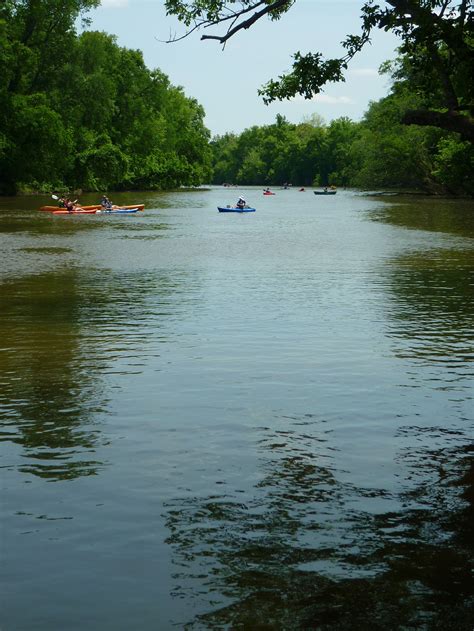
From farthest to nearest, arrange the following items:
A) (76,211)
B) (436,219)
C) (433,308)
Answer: (76,211), (436,219), (433,308)

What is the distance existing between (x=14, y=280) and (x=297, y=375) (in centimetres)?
1391

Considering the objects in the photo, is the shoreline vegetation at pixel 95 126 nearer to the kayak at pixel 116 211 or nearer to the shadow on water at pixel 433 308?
the kayak at pixel 116 211

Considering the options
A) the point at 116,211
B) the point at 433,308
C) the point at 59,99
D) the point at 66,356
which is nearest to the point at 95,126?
the point at 59,99

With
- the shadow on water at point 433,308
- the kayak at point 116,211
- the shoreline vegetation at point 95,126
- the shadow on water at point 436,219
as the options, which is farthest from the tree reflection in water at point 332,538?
the shoreline vegetation at point 95,126

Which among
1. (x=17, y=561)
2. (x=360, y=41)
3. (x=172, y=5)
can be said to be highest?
(x=172, y=5)

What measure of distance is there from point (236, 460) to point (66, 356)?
5.81m

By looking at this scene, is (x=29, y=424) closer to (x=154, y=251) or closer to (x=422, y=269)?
(x=422, y=269)

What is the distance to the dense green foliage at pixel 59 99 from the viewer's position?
275ft

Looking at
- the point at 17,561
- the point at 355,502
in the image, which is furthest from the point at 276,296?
the point at 17,561

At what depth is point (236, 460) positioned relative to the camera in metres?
9.19

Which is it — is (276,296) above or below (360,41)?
below

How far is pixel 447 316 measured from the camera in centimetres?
1869

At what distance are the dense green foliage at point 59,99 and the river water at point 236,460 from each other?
6588 cm

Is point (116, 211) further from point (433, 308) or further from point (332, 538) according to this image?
point (332, 538)
